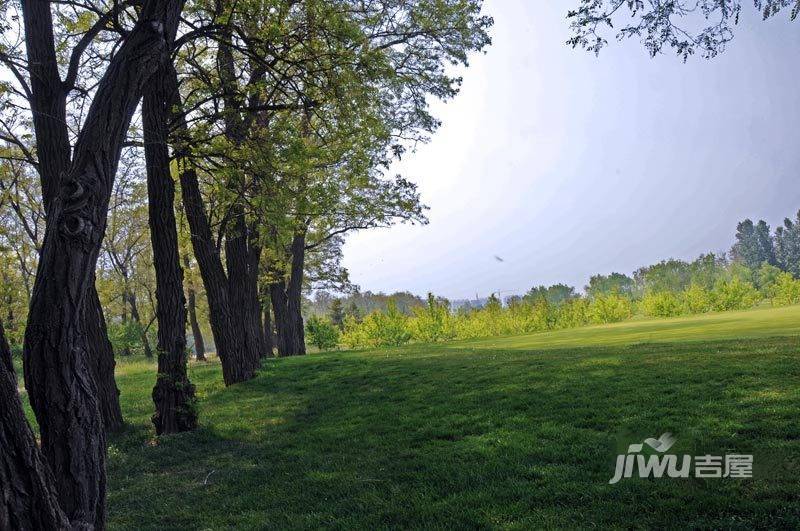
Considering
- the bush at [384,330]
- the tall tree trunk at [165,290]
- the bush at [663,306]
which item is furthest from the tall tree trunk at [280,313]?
the bush at [663,306]

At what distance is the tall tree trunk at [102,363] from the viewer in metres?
9.75

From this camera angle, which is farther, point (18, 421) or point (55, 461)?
point (55, 461)

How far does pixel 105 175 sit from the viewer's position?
4.39m

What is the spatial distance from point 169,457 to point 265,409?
10.0 feet

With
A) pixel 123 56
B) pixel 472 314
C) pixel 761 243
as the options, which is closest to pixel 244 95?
pixel 123 56

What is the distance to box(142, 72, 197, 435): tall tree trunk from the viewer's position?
9.56m

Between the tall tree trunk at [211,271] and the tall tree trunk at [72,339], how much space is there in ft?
19.6

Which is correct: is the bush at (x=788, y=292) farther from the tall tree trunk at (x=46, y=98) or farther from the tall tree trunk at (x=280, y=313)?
the tall tree trunk at (x=46, y=98)

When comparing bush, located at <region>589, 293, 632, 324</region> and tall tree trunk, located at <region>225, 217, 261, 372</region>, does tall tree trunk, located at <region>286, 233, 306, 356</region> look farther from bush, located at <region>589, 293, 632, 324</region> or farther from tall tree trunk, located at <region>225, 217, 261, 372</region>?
bush, located at <region>589, 293, 632, 324</region>

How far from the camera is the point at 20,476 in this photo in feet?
9.97

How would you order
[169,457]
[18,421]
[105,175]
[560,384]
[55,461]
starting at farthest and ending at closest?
[560,384], [169,457], [105,175], [55,461], [18,421]

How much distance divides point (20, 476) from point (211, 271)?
10.6 meters

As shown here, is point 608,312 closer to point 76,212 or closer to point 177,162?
point 177,162

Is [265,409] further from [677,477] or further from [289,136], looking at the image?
[677,477]
